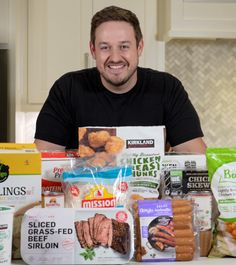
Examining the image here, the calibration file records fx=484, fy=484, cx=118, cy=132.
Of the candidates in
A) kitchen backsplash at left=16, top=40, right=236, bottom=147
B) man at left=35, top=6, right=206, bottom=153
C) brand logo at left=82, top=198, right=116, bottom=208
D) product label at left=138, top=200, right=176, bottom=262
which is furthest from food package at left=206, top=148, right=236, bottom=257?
kitchen backsplash at left=16, top=40, right=236, bottom=147

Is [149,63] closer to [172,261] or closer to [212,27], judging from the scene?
[212,27]

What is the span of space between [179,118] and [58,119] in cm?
45

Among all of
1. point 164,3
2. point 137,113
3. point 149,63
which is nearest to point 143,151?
point 137,113

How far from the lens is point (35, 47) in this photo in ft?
9.44

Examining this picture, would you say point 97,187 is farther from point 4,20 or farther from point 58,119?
point 4,20

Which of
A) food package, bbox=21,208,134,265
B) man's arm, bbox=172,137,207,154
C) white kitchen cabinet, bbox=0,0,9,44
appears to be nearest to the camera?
food package, bbox=21,208,134,265

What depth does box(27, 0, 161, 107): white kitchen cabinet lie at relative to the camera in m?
2.88

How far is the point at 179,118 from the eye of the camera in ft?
5.97

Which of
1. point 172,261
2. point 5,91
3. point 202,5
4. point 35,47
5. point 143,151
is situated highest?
point 202,5

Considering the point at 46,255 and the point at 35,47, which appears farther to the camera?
the point at 35,47

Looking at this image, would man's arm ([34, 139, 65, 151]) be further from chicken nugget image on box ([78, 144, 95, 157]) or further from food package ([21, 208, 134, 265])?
food package ([21, 208, 134, 265])

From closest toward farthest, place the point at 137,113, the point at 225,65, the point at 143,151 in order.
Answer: the point at 143,151 → the point at 137,113 → the point at 225,65

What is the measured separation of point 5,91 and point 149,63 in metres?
0.89

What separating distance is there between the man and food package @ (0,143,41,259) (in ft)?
Answer: 2.52
